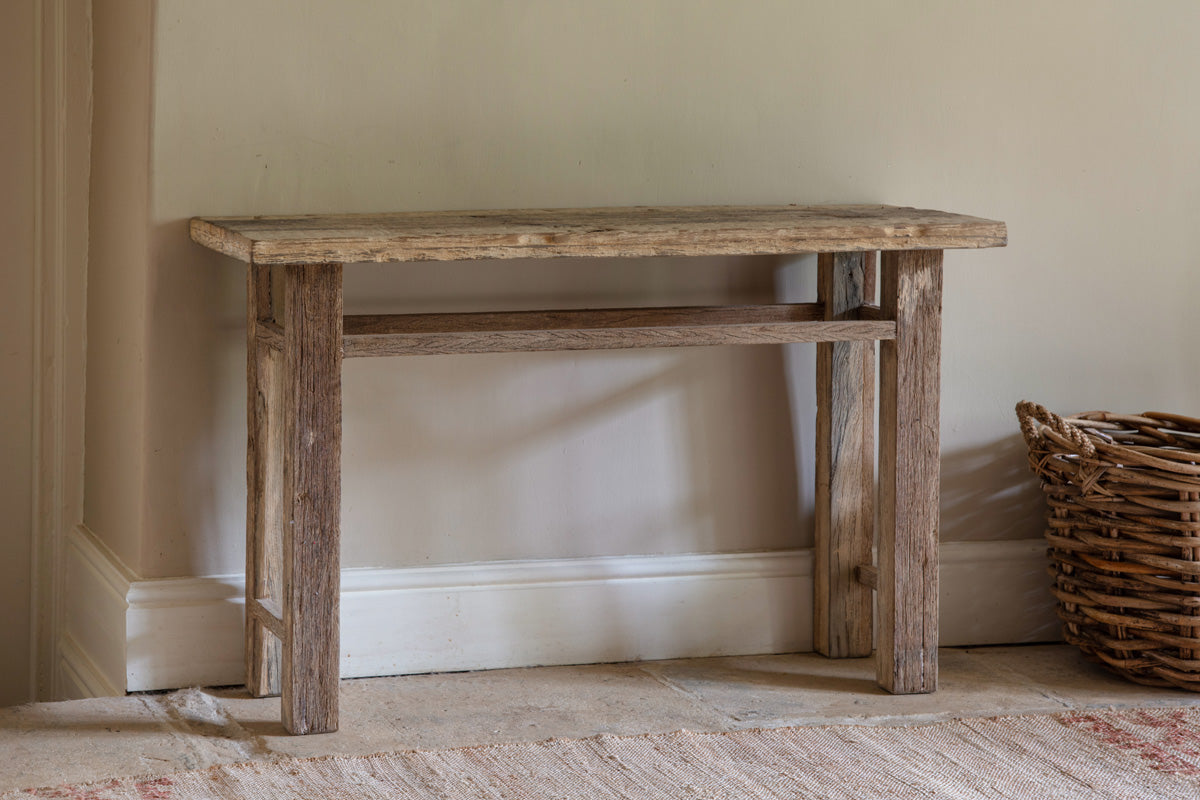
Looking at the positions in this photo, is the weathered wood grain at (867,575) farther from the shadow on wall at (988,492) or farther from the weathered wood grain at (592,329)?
the weathered wood grain at (592,329)

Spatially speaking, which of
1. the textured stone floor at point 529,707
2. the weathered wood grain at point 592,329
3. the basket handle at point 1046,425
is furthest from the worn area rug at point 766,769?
the weathered wood grain at point 592,329

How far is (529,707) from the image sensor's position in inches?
85.1

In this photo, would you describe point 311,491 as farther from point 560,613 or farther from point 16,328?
point 16,328

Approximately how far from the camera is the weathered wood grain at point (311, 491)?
1.90m

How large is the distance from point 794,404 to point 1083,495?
494mm

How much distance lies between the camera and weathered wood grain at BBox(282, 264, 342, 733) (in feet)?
6.23

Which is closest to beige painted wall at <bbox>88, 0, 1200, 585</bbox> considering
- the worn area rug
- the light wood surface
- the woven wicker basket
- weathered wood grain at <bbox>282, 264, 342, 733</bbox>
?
the light wood surface

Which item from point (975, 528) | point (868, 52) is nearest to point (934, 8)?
point (868, 52)

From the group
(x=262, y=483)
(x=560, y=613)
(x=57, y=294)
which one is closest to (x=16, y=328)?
(x=57, y=294)

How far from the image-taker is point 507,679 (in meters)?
2.30

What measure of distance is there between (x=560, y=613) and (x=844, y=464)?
0.53 metres

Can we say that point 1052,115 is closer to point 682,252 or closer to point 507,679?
point 682,252

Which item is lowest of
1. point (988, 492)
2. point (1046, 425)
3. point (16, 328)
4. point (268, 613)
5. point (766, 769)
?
point (766, 769)

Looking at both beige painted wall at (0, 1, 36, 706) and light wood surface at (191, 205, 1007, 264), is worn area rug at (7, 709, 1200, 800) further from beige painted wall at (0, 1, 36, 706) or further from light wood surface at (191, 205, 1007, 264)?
beige painted wall at (0, 1, 36, 706)
